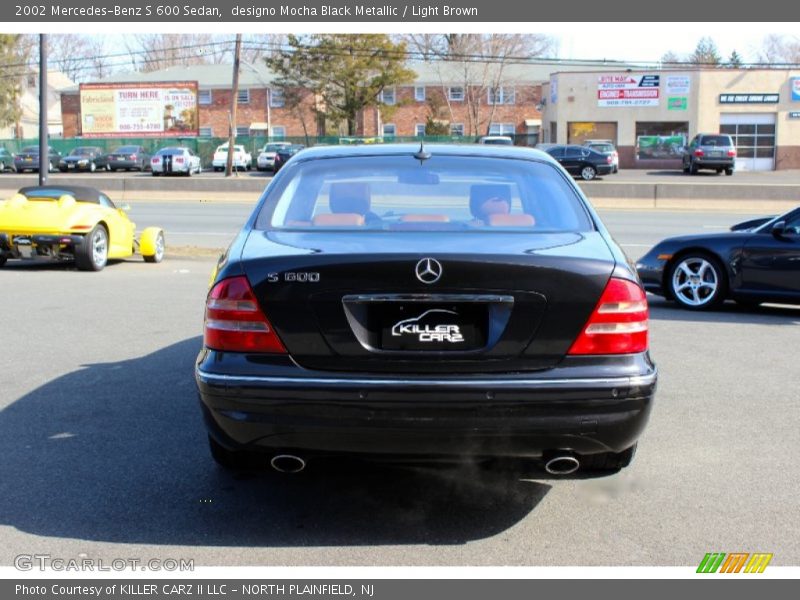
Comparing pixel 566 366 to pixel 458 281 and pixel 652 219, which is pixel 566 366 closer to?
pixel 458 281

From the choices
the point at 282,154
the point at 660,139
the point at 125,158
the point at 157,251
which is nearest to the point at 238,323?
the point at 157,251

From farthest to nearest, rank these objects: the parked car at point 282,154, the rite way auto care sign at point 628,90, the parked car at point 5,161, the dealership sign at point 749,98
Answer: the parked car at point 5,161 < the rite way auto care sign at point 628,90 < the dealership sign at point 749,98 < the parked car at point 282,154

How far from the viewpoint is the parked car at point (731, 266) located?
392 inches

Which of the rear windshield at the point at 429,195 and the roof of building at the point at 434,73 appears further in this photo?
the roof of building at the point at 434,73

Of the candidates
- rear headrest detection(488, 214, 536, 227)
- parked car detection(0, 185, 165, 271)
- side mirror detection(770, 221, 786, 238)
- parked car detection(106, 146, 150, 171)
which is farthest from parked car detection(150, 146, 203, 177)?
rear headrest detection(488, 214, 536, 227)

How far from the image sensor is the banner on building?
71.4 meters

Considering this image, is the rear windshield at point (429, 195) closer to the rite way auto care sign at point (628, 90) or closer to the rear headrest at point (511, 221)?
the rear headrest at point (511, 221)

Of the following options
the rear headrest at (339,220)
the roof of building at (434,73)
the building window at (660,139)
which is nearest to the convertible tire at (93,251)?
the rear headrest at (339,220)

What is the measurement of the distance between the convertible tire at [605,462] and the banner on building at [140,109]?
7017 cm

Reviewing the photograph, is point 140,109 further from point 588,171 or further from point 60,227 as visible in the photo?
point 60,227

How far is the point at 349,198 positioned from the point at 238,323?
3.75ft

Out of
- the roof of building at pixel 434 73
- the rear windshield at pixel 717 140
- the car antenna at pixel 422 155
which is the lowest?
the car antenna at pixel 422 155

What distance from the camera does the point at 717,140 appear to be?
49.3 m

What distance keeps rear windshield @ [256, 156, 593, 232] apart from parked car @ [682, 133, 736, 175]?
47.1 metres
